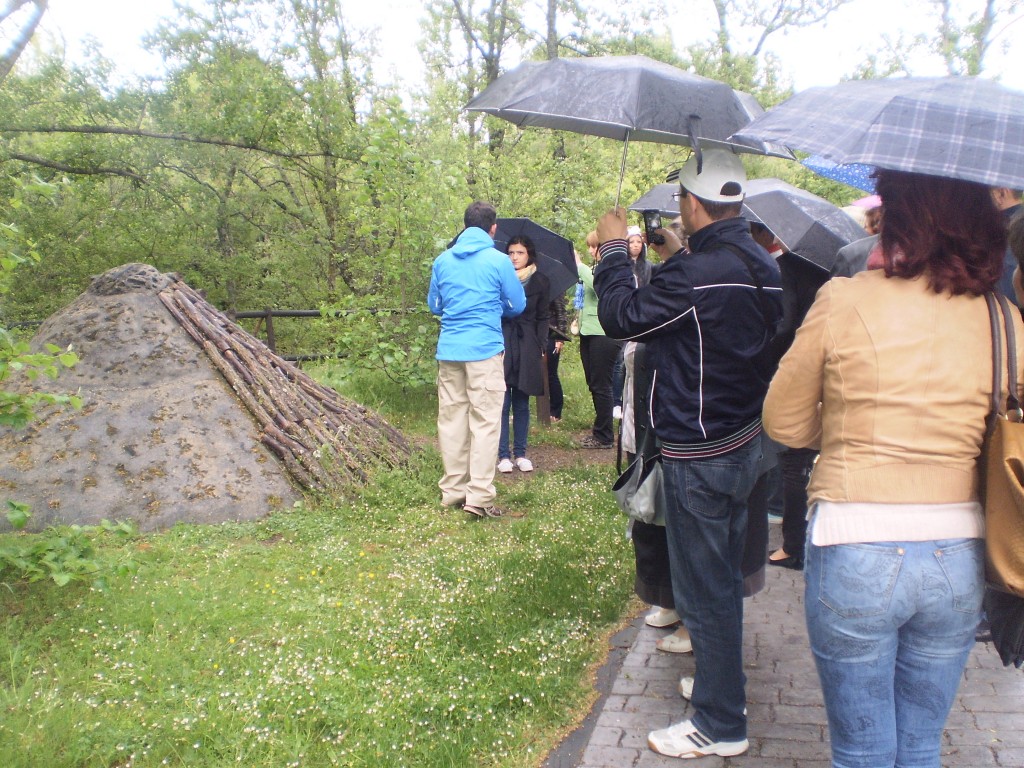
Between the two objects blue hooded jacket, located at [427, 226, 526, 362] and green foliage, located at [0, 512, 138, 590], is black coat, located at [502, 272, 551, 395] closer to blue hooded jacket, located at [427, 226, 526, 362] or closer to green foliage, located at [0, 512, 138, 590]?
blue hooded jacket, located at [427, 226, 526, 362]

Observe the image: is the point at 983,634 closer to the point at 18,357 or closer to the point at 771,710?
the point at 771,710

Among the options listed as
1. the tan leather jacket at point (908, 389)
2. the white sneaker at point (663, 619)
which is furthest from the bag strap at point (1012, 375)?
the white sneaker at point (663, 619)

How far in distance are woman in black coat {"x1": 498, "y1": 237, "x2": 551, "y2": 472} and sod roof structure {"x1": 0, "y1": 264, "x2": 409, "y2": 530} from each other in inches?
39.8

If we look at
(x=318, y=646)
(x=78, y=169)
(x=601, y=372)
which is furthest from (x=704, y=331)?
(x=78, y=169)

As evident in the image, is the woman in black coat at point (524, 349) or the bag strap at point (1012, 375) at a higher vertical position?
the bag strap at point (1012, 375)

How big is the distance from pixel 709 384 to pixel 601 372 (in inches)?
211

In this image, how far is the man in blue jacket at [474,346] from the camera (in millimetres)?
5809

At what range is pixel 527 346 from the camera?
7.13m

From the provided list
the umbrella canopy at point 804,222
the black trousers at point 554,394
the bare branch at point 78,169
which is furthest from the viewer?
the bare branch at point 78,169

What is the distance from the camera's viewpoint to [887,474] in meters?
1.98

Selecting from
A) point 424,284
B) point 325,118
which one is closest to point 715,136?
point 424,284

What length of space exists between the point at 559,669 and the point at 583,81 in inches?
102

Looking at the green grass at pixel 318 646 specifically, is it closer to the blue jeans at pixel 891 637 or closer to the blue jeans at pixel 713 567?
the blue jeans at pixel 713 567

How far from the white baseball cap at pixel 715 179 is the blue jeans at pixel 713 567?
2.79 feet
